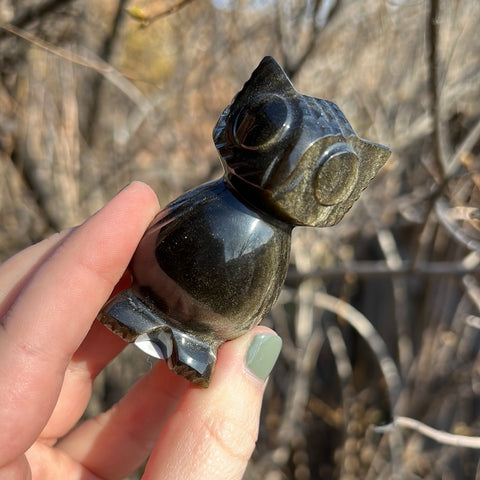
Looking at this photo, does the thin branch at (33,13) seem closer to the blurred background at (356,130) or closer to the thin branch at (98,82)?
the blurred background at (356,130)

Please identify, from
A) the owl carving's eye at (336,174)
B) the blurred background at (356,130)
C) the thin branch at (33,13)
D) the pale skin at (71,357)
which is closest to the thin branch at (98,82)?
the blurred background at (356,130)

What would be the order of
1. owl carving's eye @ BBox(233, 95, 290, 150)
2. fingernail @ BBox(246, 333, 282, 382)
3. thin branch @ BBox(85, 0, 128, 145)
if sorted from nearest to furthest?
1. owl carving's eye @ BBox(233, 95, 290, 150)
2. fingernail @ BBox(246, 333, 282, 382)
3. thin branch @ BBox(85, 0, 128, 145)

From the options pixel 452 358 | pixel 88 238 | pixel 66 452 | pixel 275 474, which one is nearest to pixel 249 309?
pixel 88 238

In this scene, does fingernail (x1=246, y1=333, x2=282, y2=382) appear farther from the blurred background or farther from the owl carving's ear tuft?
the blurred background

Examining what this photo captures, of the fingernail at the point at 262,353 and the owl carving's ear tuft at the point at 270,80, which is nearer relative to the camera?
the owl carving's ear tuft at the point at 270,80

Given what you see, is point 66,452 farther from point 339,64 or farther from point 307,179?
point 339,64

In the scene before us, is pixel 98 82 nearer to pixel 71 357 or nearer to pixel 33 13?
pixel 33 13

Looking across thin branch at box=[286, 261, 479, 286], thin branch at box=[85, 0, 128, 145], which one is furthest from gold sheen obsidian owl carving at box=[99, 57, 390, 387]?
thin branch at box=[85, 0, 128, 145]
